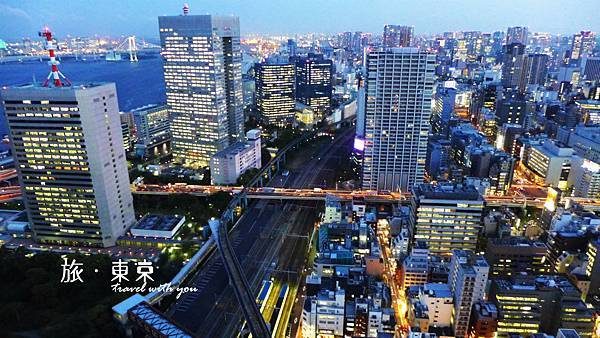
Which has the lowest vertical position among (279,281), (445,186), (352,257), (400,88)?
(279,281)

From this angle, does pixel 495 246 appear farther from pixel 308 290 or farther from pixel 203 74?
pixel 203 74

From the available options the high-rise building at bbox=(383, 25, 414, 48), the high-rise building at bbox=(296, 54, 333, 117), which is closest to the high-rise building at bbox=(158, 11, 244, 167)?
the high-rise building at bbox=(296, 54, 333, 117)

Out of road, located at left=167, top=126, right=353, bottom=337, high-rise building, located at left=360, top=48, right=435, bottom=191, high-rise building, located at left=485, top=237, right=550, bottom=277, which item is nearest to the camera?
road, located at left=167, top=126, right=353, bottom=337

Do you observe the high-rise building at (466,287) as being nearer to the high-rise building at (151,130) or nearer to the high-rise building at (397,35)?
the high-rise building at (151,130)

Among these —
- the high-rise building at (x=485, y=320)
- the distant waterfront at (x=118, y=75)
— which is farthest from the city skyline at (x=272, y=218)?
the distant waterfront at (x=118, y=75)

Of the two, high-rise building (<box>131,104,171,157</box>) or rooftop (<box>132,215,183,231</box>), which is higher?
high-rise building (<box>131,104,171,157</box>)

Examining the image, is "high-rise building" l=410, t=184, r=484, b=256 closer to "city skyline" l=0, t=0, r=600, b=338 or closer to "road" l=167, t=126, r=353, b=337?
"city skyline" l=0, t=0, r=600, b=338

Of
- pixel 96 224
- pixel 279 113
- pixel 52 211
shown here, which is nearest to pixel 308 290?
pixel 96 224

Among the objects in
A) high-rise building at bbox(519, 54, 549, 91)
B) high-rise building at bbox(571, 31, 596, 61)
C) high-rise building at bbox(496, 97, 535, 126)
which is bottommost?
high-rise building at bbox(496, 97, 535, 126)
